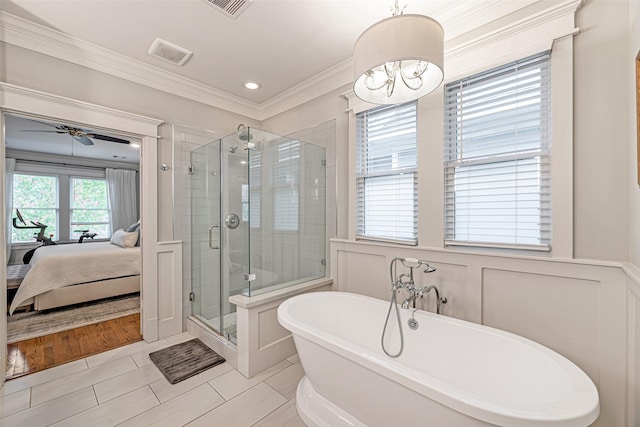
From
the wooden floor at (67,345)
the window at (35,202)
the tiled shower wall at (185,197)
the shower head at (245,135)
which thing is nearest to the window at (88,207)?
the window at (35,202)

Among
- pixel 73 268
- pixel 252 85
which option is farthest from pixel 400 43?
pixel 73 268

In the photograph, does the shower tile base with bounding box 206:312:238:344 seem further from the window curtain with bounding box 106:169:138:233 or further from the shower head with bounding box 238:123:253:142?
the window curtain with bounding box 106:169:138:233

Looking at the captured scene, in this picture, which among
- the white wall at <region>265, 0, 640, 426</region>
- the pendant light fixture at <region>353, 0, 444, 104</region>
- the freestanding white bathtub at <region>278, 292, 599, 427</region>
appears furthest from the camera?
the white wall at <region>265, 0, 640, 426</region>

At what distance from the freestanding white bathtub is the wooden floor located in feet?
6.65

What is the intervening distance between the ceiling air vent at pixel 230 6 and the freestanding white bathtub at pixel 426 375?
6.62 ft

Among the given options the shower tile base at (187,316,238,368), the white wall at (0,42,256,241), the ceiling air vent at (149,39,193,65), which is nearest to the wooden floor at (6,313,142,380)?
the shower tile base at (187,316,238,368)

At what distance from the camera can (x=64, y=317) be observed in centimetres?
313

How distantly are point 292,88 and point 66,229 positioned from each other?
631 cm

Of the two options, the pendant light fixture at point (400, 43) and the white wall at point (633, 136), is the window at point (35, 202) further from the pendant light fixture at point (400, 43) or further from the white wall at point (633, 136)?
the white wall at point (633, 136)

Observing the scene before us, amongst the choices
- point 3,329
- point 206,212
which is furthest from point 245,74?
point 3,329

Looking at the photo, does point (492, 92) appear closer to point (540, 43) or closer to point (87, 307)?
point (540, 43)

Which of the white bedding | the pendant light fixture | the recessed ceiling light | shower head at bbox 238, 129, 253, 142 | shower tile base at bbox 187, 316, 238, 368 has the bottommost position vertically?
shower tile base at bbox 187, 316, 238, 368

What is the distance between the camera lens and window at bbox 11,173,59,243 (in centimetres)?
529

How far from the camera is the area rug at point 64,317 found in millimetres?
2729
